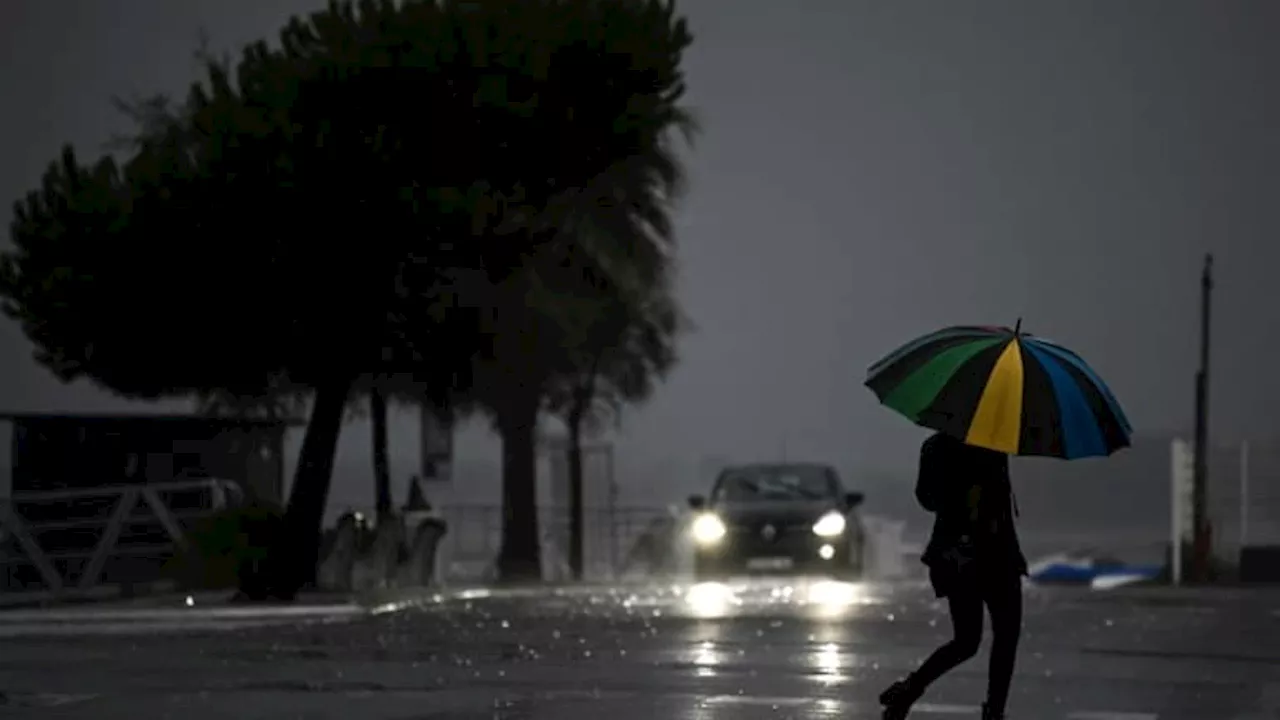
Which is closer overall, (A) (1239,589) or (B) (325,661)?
(B) (325,661)

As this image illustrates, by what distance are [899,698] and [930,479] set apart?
1.03 m

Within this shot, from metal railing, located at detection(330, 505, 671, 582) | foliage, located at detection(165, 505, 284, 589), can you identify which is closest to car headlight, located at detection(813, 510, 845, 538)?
foliage, located at detection(165, 505, 284, 589)

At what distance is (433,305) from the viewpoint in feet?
101

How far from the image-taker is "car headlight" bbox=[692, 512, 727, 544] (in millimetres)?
35500

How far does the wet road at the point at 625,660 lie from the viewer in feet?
50.2

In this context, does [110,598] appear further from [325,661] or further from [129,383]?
[325,661]

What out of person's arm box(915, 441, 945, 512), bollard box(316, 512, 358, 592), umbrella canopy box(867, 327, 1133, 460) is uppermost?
umbrella canopy box(867, 327, 1133, 460)

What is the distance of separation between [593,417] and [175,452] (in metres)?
19.4

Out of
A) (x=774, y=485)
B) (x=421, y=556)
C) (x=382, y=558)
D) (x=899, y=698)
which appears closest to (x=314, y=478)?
(x=382, y=558)

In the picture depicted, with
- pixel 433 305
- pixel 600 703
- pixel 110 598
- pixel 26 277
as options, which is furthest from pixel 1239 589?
pixel 600 703

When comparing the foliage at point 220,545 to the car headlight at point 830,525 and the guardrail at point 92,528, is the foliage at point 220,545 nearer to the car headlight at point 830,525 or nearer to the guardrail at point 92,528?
the guardrail at point 92,528

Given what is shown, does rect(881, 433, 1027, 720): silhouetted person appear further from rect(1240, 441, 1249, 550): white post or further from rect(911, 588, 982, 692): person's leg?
rect(1240, 441, 1249, 550): white post

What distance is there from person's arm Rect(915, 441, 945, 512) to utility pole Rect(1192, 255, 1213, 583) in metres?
26.8

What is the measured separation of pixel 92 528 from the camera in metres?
33.6
